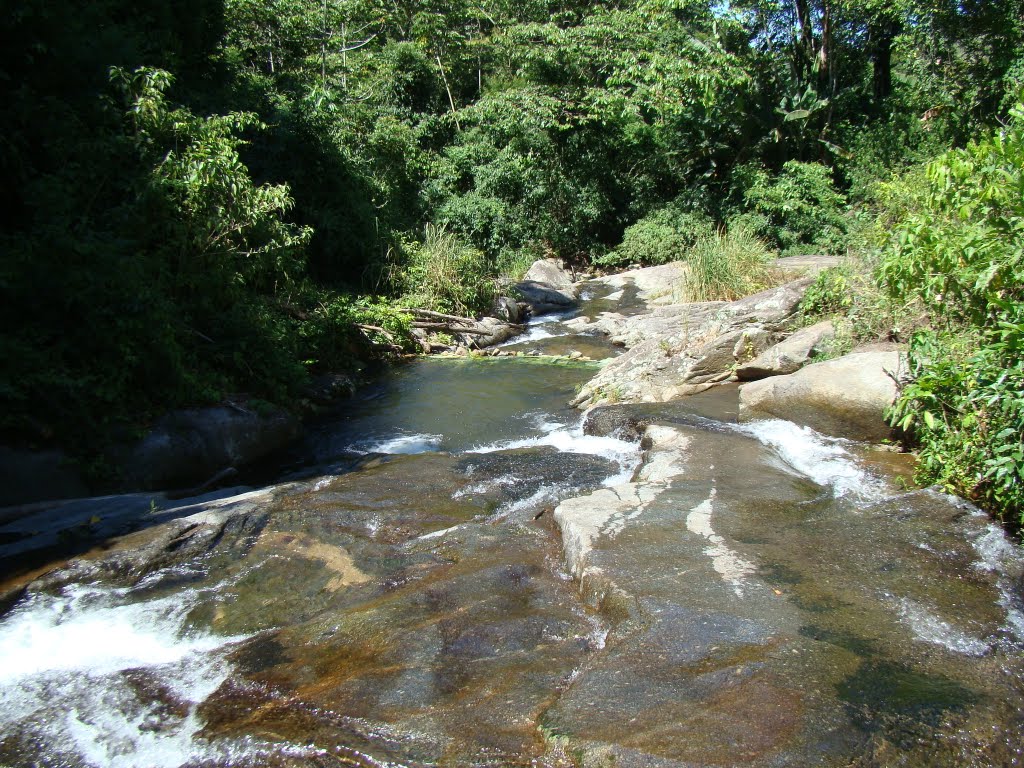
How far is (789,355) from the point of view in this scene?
26.5ft

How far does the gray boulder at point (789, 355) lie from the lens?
26.2ft

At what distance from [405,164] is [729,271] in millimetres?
10193

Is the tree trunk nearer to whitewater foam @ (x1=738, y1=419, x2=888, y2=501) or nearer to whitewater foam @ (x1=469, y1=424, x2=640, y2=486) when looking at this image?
whitewater foam @ (x1=738, y1=419, x2=888, y2=501)

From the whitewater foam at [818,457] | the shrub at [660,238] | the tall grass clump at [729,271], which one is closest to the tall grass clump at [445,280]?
the tall grass clump at [729,271]

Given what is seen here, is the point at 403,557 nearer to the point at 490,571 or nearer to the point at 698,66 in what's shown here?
the point at 490,571

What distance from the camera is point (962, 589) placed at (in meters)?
3.84

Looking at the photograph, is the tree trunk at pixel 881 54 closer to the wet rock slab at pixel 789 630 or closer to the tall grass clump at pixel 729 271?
the tall grass clump at pixel 729 271

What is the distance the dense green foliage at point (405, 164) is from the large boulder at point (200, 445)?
258 mm

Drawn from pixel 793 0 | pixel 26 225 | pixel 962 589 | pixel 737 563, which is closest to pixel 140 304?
pixel 26 225

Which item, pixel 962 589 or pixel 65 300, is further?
pixel 65 300

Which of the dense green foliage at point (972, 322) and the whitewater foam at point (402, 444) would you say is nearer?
the dense green foliage at point (972, 322)

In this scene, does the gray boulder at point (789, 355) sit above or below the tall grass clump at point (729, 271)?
below

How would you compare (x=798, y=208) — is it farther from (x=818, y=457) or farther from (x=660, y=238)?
(x=818, y=457)

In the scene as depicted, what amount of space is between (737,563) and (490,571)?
1.43 meters
